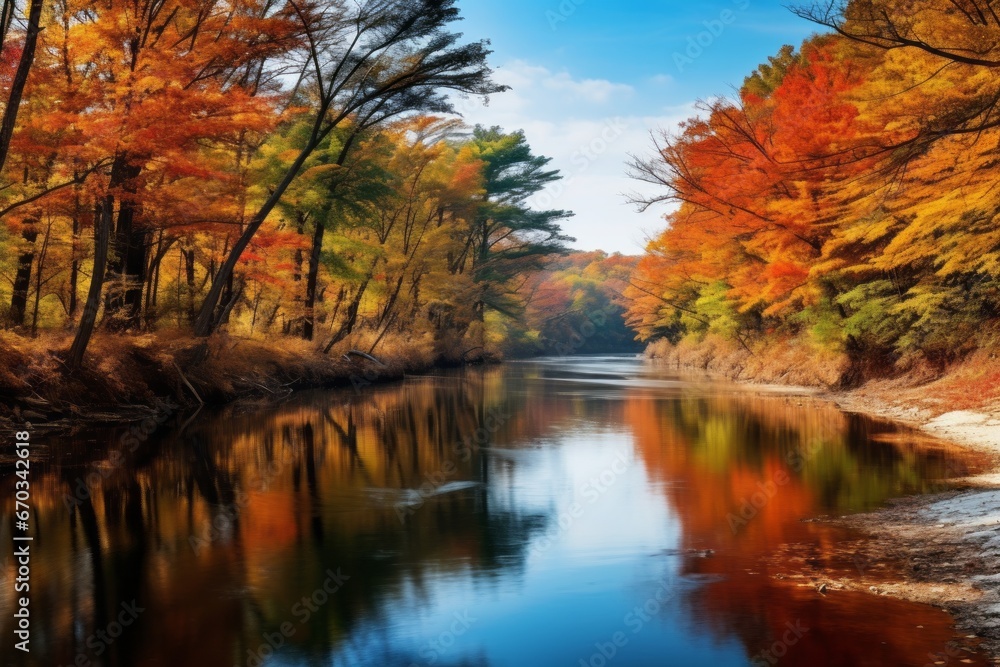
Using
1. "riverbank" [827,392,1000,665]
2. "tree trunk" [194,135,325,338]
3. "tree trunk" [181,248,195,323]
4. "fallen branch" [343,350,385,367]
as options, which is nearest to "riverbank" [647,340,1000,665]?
"riverbank" [827,392,1000,665]

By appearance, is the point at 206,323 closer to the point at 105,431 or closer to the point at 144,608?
the point at 105,431

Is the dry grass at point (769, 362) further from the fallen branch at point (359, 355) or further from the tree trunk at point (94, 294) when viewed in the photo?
the tree trunk at point (94, 294)

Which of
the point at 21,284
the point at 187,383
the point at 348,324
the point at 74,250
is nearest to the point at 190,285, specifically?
the point at 74,250

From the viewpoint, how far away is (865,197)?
18.3 metres

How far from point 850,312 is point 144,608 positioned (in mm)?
21788

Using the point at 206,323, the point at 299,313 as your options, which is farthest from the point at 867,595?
the point at 299,313

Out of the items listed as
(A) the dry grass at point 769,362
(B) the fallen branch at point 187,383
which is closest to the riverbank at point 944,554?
(B) the fallen branch at point 187,383

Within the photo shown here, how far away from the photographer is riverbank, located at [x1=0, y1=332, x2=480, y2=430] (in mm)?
14719

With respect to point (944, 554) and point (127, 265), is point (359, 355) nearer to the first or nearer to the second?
point (127, 265)

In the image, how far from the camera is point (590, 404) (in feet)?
76.6

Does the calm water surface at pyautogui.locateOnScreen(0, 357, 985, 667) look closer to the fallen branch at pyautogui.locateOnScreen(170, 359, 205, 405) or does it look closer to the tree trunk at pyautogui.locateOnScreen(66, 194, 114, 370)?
the tree trunk at pyautogui.locateOnScreen(66, 194, 114, 370)

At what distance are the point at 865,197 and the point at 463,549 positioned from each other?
13969 mm

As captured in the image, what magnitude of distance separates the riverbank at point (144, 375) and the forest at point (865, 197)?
11.9 metres

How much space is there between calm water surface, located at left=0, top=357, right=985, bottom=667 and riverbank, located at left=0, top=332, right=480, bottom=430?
1112mm
